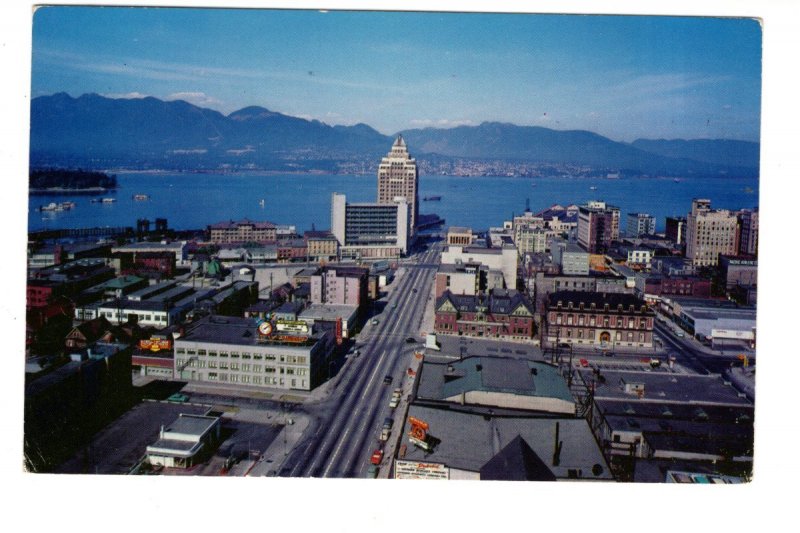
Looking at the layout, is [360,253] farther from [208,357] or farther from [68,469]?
[68,469]

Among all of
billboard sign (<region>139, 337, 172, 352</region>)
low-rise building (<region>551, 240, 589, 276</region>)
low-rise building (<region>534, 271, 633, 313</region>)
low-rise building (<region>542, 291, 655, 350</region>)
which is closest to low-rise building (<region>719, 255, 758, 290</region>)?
low-rise building (<region>534, 271, 633, 313</region>)

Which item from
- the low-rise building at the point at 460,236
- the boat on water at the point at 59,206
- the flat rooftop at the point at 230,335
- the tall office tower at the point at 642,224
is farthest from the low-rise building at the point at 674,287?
the boat on water at the point at 59,206

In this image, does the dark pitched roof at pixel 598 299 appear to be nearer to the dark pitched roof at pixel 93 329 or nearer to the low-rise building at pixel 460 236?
the dark pitched roof at pixel 93 329

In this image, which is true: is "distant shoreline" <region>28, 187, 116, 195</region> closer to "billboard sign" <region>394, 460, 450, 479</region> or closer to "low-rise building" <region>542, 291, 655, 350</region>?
"low-rise building" <region>542, 291, 655, 350</region>

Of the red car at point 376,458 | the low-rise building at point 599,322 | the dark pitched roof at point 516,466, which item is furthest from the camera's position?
the low-rise building at point 599,322

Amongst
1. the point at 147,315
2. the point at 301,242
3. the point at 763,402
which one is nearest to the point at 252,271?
the point at 301,242

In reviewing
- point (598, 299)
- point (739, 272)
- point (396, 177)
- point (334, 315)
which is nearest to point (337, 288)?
point (334, 315)

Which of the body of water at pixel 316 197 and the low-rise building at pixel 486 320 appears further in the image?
the body of water at pixel 316 197
